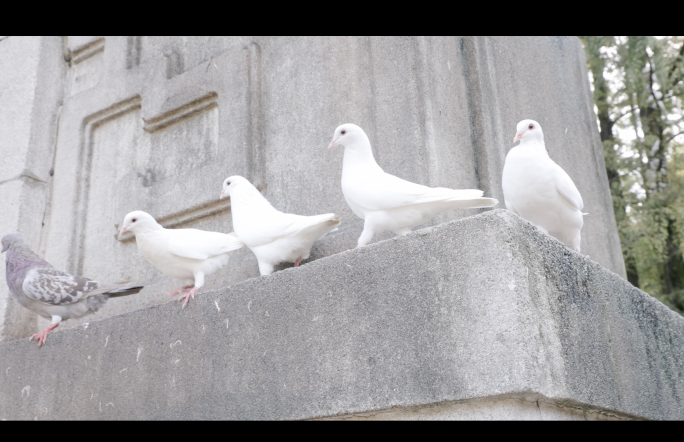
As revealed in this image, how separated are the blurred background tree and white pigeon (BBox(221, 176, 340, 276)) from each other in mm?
5542

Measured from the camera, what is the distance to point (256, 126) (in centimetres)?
Result: 496

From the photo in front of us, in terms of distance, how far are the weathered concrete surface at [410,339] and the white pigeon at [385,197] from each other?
506 mm

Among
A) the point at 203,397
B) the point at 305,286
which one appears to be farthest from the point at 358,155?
the point at 203,397

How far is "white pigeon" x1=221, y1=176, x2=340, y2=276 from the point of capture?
12.5 feet

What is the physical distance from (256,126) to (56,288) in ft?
5.87

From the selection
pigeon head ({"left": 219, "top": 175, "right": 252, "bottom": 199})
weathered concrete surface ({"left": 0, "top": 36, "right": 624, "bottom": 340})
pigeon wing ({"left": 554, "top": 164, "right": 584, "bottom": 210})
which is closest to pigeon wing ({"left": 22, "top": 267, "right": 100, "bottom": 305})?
weathered concrete surface ({"left": 0, "top": 36, "right": 624, "bottom": 340})

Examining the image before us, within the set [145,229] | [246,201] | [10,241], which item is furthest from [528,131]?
[10,241]

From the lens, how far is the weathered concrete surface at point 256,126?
14.6ft

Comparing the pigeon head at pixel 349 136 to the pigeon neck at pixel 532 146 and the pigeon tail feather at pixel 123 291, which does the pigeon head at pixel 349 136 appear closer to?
the pigeon neck at pixel 532 146

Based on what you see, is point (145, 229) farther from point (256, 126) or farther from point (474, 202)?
point (474, 202)

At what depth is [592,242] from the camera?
17.8 feet

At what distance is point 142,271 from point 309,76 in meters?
1.99

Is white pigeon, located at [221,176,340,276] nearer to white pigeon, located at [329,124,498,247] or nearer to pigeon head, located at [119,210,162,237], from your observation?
white pigeon, located at [329,124,498,247]

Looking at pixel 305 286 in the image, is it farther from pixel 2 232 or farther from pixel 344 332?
pixel 2 232
